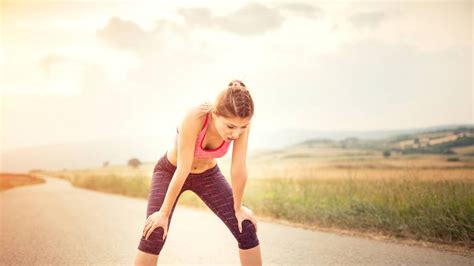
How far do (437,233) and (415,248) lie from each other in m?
0.72

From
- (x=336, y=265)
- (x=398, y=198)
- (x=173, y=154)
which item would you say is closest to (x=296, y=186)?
(x=398, y=198)

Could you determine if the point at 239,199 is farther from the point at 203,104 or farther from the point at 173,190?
the point at 203,104

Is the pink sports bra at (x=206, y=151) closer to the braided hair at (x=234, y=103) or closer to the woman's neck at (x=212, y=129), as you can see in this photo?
the woman's neck at (x=212, y=129)

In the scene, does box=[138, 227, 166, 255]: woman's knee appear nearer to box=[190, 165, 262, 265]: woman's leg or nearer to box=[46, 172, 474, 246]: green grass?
box=[190, 165, 262, 265]: woman's leg

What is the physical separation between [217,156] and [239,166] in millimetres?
221

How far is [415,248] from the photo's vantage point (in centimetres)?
548

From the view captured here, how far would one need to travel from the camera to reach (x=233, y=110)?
104 inches

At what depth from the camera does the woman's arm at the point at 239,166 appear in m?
2.98

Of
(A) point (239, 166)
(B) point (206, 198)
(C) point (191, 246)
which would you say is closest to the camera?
(A) point (239, 166)

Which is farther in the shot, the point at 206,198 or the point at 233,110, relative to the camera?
the point at 206,198

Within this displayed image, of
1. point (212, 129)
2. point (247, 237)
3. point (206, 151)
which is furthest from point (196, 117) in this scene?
point (247, 237)

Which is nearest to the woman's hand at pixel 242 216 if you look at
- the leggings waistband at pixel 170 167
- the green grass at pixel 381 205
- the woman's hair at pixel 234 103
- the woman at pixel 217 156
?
the woman at pixel 217 156

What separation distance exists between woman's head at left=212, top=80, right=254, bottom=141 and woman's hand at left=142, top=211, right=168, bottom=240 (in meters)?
0.70

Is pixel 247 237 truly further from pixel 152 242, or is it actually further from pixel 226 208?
pixel 152 242
